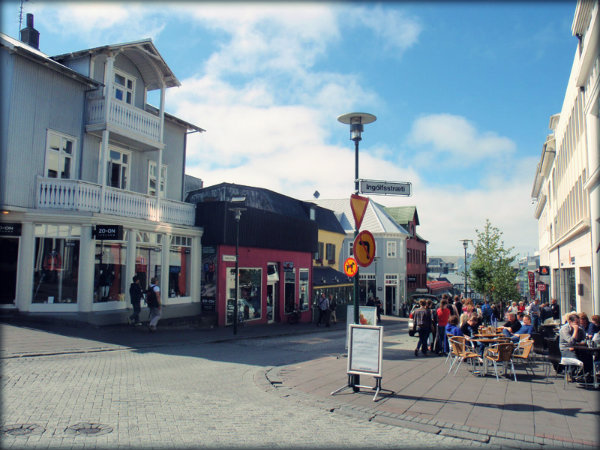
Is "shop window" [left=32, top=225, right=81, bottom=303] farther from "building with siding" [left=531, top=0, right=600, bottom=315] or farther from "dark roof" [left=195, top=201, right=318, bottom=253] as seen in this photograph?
"building with siding" [left=531, top=0, right=600, bottom=315]

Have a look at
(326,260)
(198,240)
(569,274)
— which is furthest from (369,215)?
(198,240)

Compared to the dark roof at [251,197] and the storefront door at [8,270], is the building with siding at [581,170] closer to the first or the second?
the dark roof at [251,197]

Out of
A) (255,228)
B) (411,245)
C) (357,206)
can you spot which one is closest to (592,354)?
(357,206)

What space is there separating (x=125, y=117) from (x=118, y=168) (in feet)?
7.56

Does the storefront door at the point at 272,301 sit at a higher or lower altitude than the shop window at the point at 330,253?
lower

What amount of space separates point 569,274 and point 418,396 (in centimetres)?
1982

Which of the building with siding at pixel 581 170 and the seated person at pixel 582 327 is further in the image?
the building with siding at pixel 581 170

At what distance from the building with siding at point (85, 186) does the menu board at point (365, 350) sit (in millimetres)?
10402

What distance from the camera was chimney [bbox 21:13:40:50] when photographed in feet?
67.9

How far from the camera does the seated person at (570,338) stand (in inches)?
392

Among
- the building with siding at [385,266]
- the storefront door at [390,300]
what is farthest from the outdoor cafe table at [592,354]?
the storefront door at [390,300]

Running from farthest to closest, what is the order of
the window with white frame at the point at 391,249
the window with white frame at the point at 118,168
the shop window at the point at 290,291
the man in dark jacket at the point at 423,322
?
1. the window with white frame at the point at 391,249
2. the shop window at the point at 290,291
3. the window with white frame at the point at 118,168
4. the man in dark jacket at the point at 423,322

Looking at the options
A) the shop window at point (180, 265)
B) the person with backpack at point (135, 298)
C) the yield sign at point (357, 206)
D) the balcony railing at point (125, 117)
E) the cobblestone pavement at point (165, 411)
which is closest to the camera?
the cobblestone pavement at point (165, 411)

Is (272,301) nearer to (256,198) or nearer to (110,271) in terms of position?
(256,198)
